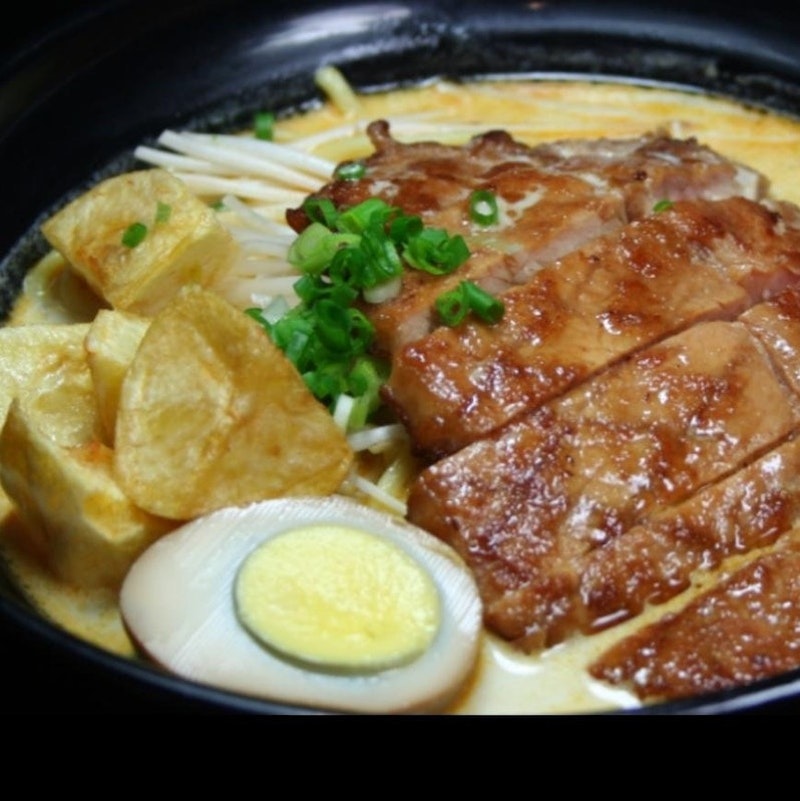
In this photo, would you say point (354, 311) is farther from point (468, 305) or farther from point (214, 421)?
point (214, 421)

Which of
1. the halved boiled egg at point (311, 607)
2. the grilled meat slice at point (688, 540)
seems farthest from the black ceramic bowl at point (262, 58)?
the grilled meat slice at point (688, 540)

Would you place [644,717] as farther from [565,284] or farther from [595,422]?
[565,284]

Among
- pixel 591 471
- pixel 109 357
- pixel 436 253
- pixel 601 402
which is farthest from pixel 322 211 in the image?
pixel 591 471

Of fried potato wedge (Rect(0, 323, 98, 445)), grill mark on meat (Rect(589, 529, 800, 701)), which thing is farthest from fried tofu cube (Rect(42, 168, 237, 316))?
grill mark on meat (Rect(589, 529, 800, 701))

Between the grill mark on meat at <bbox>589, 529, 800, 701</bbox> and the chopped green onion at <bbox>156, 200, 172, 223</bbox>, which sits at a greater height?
the chopped green onion at <bbox>156, 200, 172, 223</bbox>

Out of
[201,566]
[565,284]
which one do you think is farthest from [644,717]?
[565,284]

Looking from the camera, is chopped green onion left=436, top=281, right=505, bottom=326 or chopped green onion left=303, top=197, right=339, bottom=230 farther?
chopped green onion left=303, top=197, right=339, bottom=230

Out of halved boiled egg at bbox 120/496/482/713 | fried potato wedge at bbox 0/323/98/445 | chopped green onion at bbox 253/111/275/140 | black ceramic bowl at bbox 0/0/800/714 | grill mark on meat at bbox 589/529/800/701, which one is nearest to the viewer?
halved boiled egg at bbox 120/496/482/713

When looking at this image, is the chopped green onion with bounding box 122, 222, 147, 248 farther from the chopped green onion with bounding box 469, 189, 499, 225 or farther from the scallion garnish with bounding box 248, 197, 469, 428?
the chopped green onion with bounding box 469, 189, 499, 225
